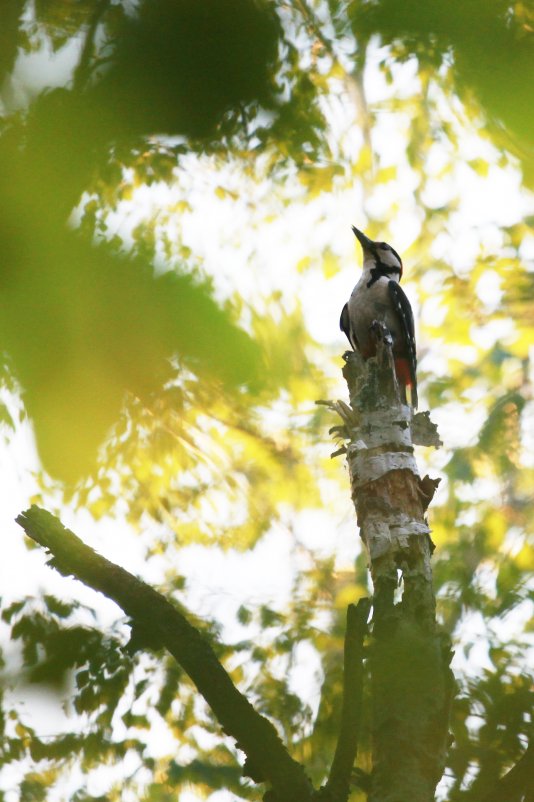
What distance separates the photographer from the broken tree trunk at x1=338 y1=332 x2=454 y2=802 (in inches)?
65.5

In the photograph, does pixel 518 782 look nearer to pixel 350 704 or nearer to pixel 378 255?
pixel 350 704

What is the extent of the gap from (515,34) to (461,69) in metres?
0.10

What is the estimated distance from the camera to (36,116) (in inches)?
53.6

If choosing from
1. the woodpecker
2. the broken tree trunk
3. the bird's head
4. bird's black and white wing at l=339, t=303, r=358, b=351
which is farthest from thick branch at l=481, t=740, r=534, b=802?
the bird's head

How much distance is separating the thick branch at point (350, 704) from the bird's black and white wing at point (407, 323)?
4.33m

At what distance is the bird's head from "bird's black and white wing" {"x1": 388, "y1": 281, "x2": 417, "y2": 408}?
38.7 inches

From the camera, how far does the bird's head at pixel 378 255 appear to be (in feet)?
24.6

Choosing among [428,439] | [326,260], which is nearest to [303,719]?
[428,439]

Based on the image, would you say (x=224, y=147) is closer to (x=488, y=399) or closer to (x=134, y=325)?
(x=134, y=325)

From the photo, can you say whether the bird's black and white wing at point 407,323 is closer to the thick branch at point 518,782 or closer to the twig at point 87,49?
the thick branch at point 518,782

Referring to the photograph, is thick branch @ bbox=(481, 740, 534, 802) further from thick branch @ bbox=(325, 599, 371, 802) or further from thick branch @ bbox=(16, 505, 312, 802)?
thick branch @ bbox=(16, 505, 312, 802)

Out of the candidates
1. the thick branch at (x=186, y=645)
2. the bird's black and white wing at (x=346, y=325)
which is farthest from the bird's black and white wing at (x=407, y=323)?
the thick branch at (x=186, y=645)

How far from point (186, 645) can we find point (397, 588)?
0.90 metres

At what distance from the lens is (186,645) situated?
217 centimetres
